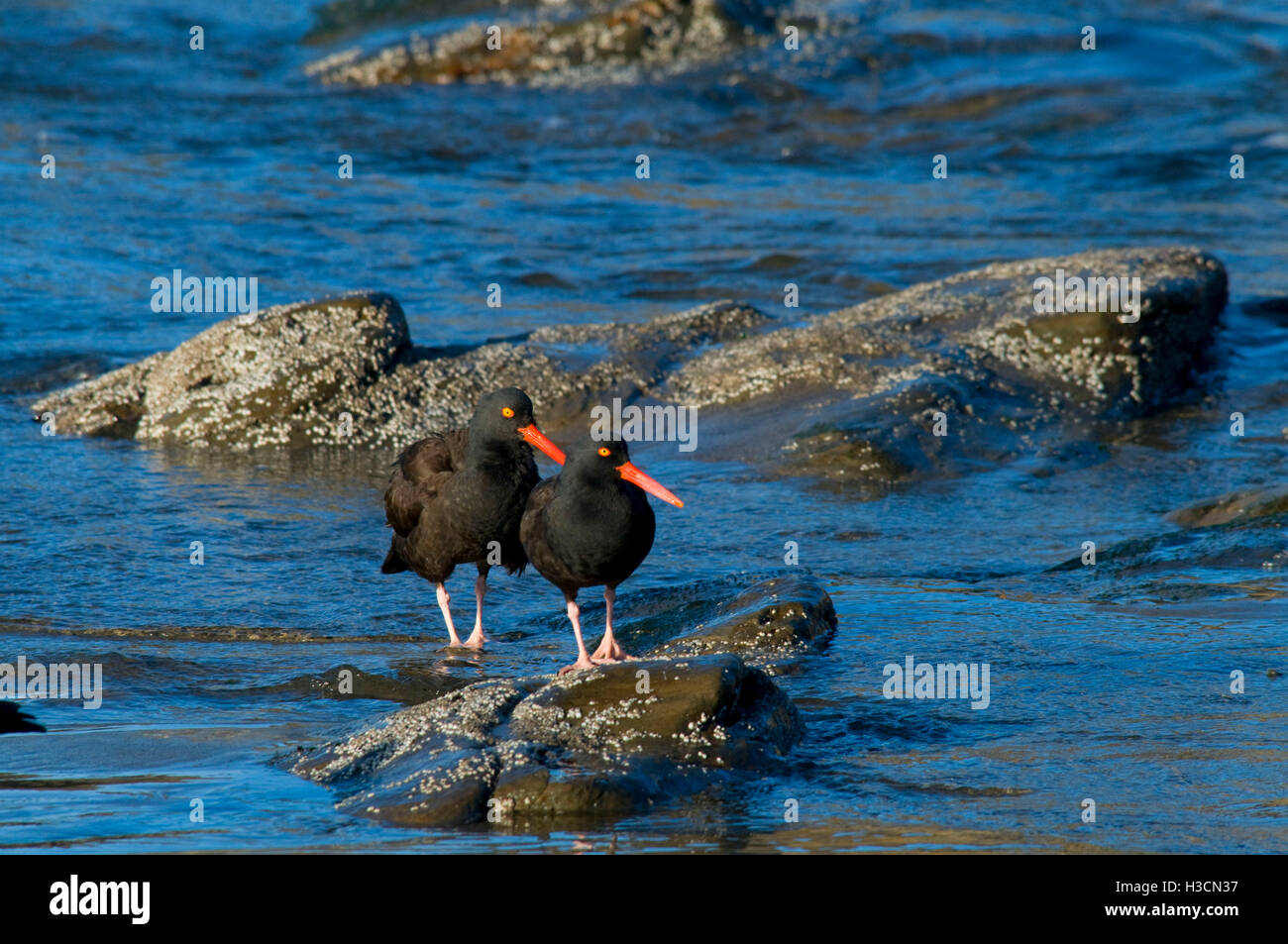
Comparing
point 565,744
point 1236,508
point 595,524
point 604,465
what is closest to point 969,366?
point 1236,508

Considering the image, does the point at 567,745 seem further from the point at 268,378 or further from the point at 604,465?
the point at 268,378

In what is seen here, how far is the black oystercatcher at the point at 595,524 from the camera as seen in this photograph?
17.3ft

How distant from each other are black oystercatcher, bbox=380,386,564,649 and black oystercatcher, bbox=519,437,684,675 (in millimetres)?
439

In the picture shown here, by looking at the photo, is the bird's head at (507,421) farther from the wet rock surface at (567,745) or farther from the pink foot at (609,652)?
the wet rock surface at (567,745)

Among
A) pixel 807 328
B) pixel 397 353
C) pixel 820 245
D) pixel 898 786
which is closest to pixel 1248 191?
pixel 820 245

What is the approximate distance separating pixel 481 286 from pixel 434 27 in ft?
28.3

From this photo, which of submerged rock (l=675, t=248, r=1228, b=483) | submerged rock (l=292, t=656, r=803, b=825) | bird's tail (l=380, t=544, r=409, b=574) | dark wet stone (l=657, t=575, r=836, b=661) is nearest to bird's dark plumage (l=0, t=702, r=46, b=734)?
submerged rock (l=292, t=656, r=803, b=825)

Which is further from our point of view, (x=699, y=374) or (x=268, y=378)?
(x=699, y=374)

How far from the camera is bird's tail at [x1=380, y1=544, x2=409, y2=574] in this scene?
6.37 metres

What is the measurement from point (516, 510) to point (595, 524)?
27.9 inches

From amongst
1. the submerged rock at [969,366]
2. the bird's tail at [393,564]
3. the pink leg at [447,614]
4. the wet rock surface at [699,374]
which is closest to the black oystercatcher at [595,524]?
the pink leg at [447,614]

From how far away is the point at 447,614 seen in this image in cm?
607

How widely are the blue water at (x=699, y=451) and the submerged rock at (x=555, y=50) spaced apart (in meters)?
0.45

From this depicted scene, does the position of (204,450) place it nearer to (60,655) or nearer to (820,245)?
(60,655)
